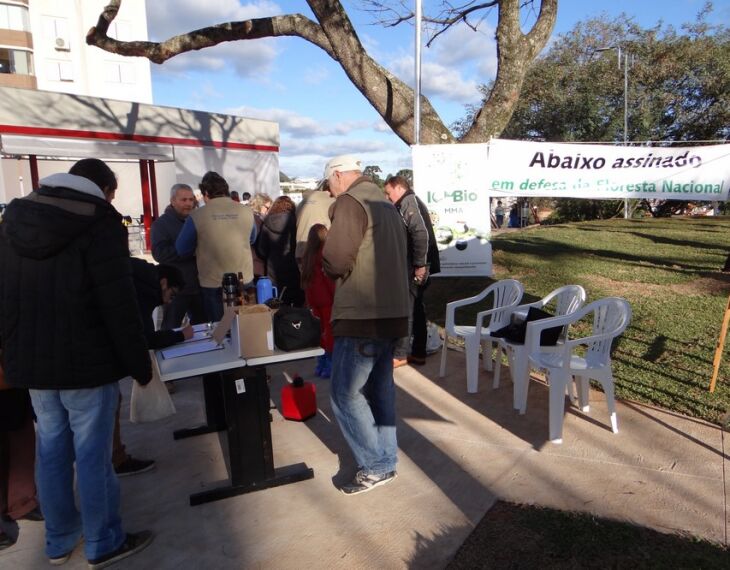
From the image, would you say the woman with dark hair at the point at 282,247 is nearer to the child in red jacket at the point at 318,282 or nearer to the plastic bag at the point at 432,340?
the plastic bag at the point at 432,340

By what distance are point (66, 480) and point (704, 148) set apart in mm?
8379

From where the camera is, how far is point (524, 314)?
443 cm

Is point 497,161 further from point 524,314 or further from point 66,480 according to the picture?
point 66,480

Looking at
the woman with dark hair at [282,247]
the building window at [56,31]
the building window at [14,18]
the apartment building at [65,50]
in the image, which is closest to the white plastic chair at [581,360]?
the woman with dark hair at [282,247]

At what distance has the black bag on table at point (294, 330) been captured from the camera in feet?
10.1

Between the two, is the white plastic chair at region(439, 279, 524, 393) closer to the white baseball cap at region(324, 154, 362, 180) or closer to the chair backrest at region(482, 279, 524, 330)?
the chair backrest at region(482, 279, 524, 330)

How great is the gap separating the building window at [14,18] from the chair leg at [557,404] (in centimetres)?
5053

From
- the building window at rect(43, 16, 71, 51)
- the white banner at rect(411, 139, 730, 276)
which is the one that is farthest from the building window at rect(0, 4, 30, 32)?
the white banner at rect(411, 139, 730, 276)

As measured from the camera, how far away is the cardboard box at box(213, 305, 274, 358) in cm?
300

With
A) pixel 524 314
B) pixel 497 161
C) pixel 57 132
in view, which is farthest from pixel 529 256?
pixel 57 132

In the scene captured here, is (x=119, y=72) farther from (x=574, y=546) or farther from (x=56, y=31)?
(x=574, y=546)

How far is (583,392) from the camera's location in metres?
4.19

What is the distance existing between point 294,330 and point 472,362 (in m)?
2.09

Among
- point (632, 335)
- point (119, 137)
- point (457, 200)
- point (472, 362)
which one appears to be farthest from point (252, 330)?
point (119, 137)
